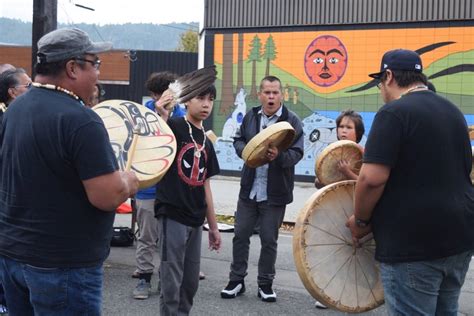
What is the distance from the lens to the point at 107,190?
9.70 feet

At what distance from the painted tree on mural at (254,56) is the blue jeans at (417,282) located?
1383 centimetres

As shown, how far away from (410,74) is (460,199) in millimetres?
688

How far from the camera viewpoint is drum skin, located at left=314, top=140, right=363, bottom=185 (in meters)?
5.02

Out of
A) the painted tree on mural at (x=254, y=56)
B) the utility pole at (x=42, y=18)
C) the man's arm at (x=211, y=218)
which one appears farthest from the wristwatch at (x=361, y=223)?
the painted tree on mural at (x=254, y=56)

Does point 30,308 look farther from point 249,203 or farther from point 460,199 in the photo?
point 249,203

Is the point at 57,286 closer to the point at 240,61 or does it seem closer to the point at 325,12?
the point at 325,12

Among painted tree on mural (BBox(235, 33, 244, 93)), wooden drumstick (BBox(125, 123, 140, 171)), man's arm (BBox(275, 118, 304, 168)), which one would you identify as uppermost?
painted tree on mural (BBox(235, 33, 244, 93))

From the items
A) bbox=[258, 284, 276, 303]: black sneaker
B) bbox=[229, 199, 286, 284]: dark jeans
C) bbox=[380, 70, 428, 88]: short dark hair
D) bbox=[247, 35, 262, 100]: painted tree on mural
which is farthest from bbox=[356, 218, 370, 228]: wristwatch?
bbox=[247, 35, 262, 100]: painted tree on mural

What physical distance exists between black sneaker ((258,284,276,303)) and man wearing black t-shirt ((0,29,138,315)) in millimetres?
3278

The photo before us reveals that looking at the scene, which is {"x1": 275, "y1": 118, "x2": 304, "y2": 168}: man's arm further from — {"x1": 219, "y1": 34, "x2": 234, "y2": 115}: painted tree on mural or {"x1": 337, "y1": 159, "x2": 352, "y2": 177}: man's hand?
{"x1": 219, "y1": 34, "x2": 234, "y2": 115}: painted tree on mural

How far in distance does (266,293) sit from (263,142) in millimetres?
1453

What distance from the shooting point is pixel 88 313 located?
10.1 ft

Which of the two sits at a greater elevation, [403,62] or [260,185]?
[403,62]

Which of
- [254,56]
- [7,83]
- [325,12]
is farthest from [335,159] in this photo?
[254,56]
